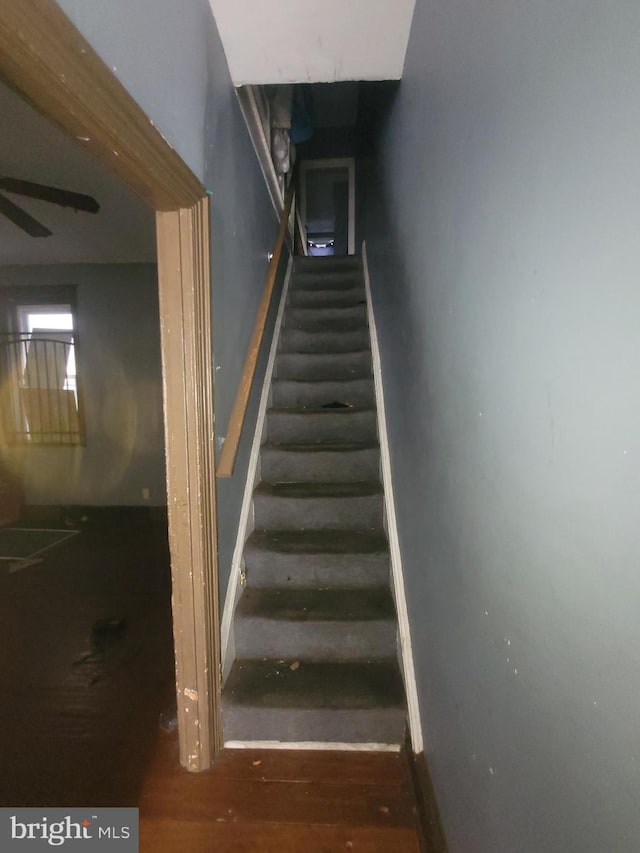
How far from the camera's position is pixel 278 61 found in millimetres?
1683

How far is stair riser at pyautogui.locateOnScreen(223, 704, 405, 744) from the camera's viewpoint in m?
1.62

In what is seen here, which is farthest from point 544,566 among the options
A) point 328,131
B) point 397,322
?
point 328,131

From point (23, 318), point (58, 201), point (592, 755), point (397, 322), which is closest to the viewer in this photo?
point (592, 755)

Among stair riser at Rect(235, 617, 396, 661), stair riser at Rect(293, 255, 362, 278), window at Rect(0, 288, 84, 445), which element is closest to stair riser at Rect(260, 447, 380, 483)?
stair riser at Rect(235, 617, 396, 661)

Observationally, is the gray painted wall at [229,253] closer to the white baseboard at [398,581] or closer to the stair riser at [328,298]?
the white baseboard at [398,581]

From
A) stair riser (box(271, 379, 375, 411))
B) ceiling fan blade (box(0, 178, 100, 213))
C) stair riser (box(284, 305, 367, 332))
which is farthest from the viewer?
stair riser (box(284, 305, 367, 332))

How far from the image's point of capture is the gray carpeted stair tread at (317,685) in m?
1.64

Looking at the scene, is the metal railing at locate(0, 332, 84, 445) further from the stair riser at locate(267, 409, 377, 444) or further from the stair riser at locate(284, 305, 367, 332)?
the stair riser at locate(267, 409, 377, 444)

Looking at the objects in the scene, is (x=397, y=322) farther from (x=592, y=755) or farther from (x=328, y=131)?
(x=328, y=131)

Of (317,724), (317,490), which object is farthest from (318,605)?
(317,490)

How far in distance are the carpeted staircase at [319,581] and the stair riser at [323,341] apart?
16 cm

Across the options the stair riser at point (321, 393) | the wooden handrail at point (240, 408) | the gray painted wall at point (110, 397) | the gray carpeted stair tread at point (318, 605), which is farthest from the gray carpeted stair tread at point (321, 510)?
the gray painted wall at point (110, 397)

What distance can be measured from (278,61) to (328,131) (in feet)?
12.4

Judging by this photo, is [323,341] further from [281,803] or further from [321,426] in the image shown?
[281,803]
